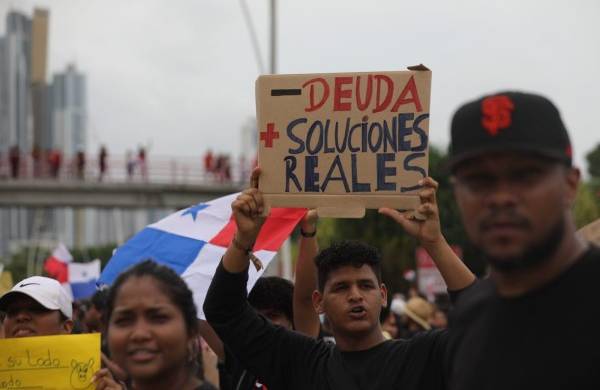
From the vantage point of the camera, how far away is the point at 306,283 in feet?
17.6

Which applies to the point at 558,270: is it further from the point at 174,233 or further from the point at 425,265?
the point at 425,265

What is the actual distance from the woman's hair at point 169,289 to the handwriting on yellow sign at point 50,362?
1488mm

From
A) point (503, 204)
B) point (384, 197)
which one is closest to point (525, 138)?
point (503, 204)

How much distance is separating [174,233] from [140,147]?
38.0m

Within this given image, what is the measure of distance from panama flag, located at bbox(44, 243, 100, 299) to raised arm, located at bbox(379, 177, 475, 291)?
11.0 m

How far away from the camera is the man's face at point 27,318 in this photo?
5.13 metres

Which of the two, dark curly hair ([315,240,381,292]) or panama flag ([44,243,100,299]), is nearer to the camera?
dark curly hair ([315,240,381,292])

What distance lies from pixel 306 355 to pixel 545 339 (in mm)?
2077

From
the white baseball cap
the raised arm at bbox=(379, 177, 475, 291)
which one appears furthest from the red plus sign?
the white baseball cap

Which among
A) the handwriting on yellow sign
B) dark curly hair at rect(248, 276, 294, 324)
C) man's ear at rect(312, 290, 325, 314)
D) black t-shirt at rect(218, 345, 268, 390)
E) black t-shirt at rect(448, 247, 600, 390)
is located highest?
black t-shirt at rect(448, 247, 600, 390)

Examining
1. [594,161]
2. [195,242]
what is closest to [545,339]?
[195,242]

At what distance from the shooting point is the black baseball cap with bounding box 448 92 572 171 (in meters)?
2.51

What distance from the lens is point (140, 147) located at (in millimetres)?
44062

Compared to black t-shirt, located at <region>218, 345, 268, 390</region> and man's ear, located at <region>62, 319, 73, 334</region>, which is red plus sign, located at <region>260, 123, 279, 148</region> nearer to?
black t-shirt, located at <region>218, 345, 268, 390</region>
